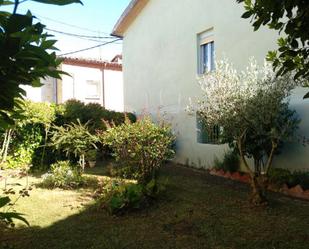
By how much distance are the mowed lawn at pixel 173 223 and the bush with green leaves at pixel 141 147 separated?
818 mm

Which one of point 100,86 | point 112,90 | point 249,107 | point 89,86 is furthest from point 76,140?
point 112,90

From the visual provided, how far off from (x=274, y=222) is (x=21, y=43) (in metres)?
5.70

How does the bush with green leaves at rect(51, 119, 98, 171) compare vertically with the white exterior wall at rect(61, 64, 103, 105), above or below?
below

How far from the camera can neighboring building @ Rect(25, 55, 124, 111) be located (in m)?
24.3

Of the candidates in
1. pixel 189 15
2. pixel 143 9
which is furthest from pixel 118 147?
pixel 143 9

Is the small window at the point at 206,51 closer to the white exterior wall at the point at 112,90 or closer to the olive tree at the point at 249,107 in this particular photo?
the olive tree at the point at 249,107

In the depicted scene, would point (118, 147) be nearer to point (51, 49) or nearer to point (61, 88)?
point (51, 49)

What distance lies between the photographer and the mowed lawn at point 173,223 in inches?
203

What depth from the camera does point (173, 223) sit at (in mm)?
6035

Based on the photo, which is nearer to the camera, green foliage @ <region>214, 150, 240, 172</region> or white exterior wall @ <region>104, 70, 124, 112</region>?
green foliage @ <region>214, 150, 240, 172</region>

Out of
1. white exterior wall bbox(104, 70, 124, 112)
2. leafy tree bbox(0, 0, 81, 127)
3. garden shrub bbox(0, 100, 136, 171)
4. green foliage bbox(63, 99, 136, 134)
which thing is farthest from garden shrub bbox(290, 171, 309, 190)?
white exterior wall bbox(104, 70, 124, 112)

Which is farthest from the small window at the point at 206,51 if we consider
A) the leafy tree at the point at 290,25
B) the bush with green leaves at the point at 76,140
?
the leafy tree at the point at 290,25

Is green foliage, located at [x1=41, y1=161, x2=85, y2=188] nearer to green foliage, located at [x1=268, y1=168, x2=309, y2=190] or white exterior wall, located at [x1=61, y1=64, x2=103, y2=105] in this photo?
green foliage, located at [x1=268, y1=168, x2=309, y2=190]

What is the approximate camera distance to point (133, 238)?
17.7ft
